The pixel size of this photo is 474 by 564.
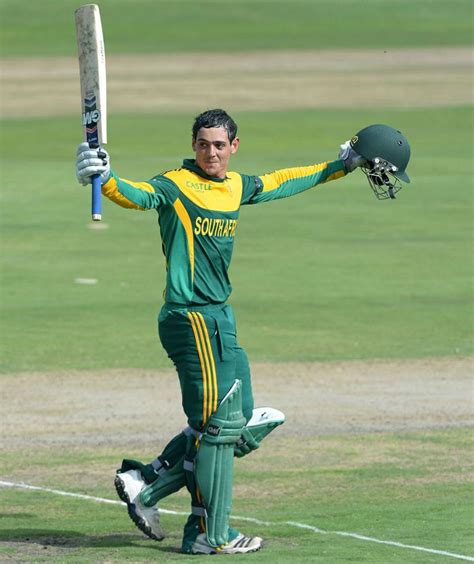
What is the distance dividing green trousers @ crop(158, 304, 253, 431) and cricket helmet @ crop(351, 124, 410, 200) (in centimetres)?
126

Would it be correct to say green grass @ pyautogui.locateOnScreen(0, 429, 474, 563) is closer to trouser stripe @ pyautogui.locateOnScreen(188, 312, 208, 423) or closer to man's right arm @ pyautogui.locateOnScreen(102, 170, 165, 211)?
trouser stripe @ pyautogui.locateOnScreen(188, 312, 208, 423)

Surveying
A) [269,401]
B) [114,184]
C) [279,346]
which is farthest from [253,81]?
[114,184]

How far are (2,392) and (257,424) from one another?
18.8 ft

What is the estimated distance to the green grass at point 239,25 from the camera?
2498 inches

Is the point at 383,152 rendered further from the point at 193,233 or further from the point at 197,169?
the point at 193,233

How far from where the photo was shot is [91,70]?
8.70 meters

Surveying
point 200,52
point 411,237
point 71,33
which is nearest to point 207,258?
point 411,237

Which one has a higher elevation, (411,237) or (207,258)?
(411,237)

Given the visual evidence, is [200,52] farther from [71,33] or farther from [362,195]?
[362,195]

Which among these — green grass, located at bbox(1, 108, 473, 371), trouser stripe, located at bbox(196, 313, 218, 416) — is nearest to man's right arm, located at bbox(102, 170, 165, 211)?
trouser stripe, located at bbox(196, 313, 218, 416)

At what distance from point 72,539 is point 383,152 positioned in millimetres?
2827

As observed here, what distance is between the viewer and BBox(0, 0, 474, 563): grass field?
985cm

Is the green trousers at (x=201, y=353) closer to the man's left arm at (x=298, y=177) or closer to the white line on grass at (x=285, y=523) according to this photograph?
the man's left arm at (x=298, y=177)

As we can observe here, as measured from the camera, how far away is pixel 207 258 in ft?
28.9
